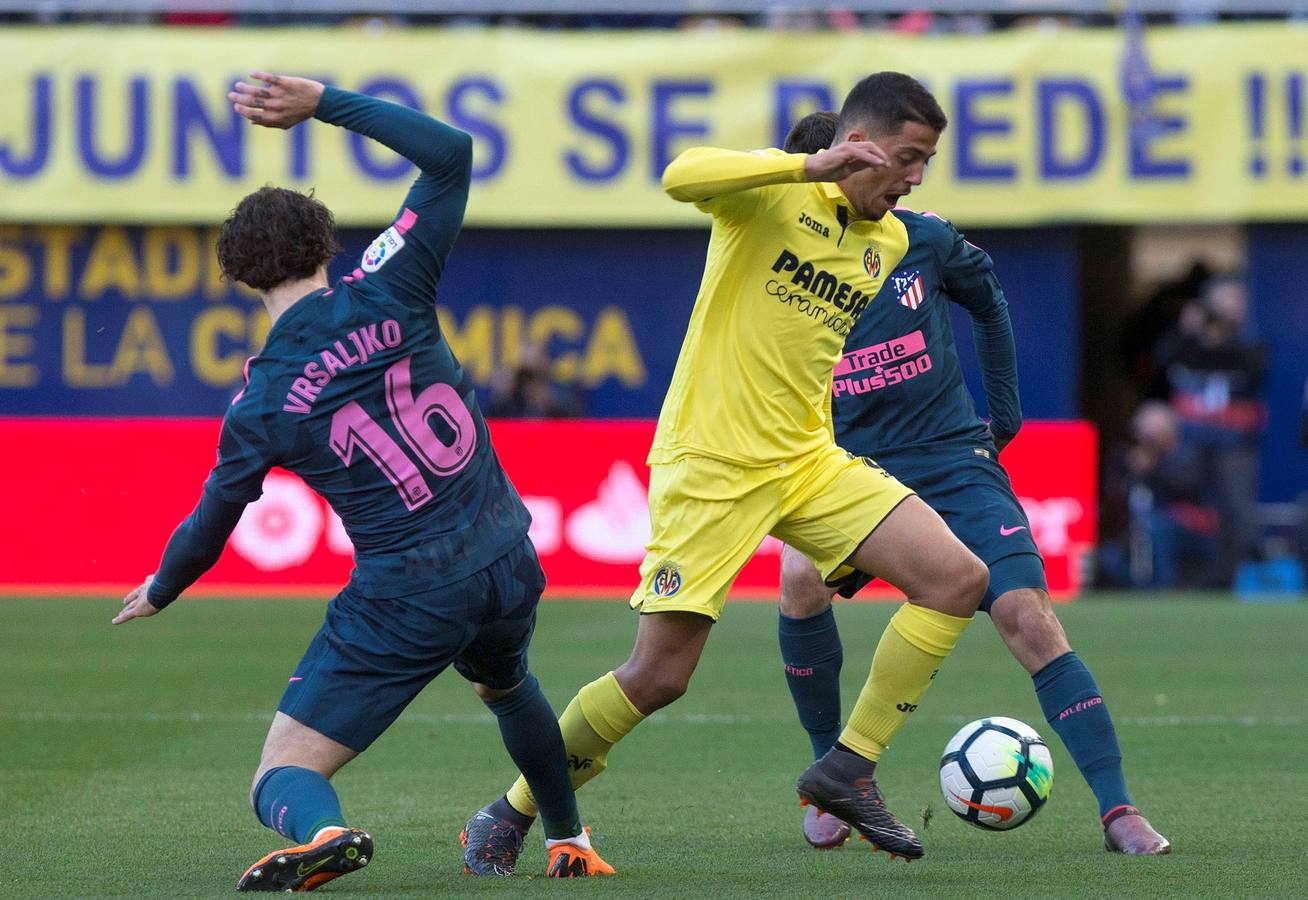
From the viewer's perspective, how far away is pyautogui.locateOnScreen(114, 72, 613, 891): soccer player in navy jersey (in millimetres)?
4773

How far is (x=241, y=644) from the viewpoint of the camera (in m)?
11.5

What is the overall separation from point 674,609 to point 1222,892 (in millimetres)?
1564

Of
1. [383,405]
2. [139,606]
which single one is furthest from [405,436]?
[139,606]

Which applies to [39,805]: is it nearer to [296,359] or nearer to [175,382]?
[296,359]

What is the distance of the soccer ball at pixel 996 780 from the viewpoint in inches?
221

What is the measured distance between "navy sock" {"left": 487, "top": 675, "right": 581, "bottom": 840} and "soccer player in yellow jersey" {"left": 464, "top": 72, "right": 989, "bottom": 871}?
13 cm

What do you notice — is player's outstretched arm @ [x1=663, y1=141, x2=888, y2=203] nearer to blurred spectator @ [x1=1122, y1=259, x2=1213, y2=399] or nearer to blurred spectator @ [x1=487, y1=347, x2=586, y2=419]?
blurred spectator @ [x1=487, y1=347, x2=586, y2=419]

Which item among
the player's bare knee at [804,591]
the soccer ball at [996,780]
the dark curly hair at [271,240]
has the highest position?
the dark curly hair at [271,240]

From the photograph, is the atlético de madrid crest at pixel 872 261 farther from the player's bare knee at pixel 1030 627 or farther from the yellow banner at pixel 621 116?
the yellow banner at pixel 621 116

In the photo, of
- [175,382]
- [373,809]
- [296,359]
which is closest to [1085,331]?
[175,382]

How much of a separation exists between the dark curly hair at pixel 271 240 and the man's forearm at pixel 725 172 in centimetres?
91

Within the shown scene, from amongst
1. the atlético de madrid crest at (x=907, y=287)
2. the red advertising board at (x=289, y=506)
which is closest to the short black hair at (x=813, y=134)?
the atlético de madrid crest at (x=907, y=287)

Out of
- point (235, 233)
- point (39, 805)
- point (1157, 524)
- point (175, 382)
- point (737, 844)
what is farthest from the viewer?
point (175, 382)

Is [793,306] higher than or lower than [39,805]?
higher
